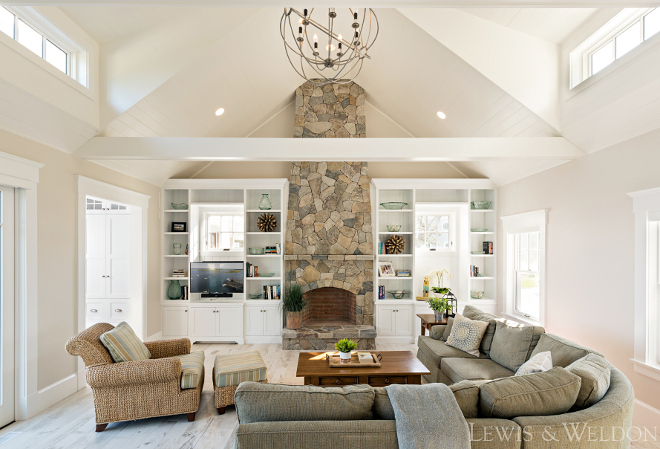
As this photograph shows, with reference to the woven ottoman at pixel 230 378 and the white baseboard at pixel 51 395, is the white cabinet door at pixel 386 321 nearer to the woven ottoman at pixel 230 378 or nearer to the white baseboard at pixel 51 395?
the woven ottoman at pixel 230 378

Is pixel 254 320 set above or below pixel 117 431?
above

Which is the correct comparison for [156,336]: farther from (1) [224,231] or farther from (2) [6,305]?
(2) [6,305]

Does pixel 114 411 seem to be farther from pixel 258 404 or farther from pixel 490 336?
pixel 490 336

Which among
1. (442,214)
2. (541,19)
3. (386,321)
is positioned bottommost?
(386,321)

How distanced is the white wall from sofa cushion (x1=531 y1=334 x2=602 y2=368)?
86cm

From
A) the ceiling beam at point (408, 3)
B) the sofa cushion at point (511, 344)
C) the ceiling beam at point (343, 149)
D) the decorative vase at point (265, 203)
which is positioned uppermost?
the ceiling beam at point (408, 3)

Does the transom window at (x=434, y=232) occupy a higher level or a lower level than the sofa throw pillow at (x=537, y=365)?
higher

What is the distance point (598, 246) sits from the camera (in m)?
4.03

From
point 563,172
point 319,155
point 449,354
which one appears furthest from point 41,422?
point 563,172

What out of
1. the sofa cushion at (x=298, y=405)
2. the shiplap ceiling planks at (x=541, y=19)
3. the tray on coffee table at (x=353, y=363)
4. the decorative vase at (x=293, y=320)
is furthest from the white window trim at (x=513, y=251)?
the sofa cushion at (x=298, y=405)

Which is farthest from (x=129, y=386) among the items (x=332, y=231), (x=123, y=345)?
(x=332, y=231)

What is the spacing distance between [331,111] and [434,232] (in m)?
2.79

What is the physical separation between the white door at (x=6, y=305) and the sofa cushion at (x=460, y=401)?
340 centimetres

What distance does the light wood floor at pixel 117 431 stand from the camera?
3156 mm
